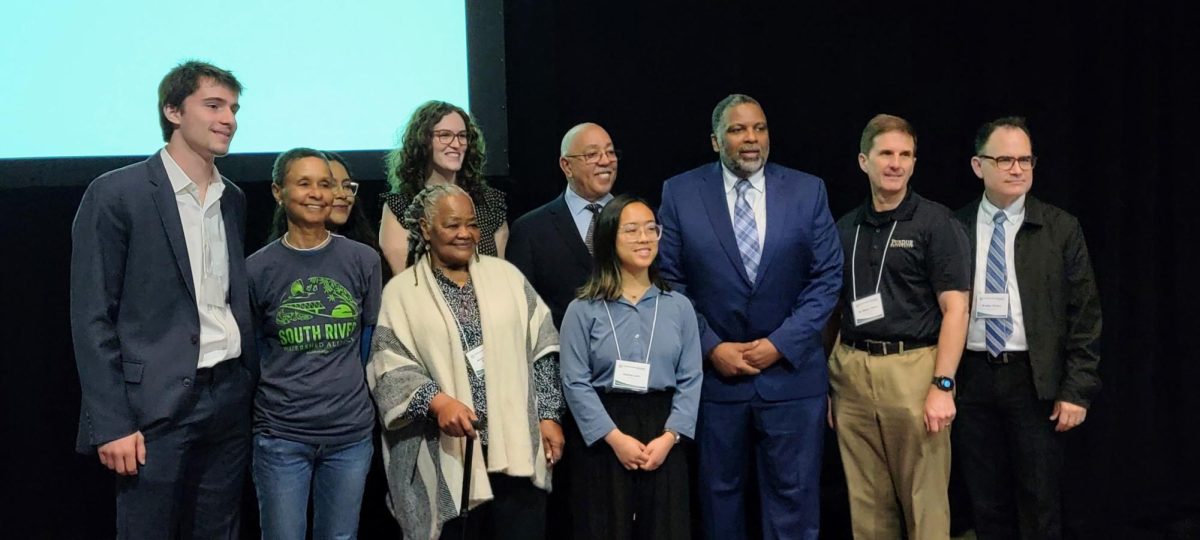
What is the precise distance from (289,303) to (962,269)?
1.96m

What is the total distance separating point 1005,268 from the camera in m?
3.36

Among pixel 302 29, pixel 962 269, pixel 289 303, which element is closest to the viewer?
pixel 289 303

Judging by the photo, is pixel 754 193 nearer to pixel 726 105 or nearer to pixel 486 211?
pixel 726 105

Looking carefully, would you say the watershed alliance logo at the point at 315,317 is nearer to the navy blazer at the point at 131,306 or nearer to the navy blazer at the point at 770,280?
the navy blazer at the point at 131,306

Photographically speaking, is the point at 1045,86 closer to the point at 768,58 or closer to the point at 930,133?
the point at 930,133

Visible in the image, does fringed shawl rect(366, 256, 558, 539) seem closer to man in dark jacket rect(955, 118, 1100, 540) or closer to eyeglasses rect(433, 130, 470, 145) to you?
eyeglasses rect(433, 130, 470, 145)

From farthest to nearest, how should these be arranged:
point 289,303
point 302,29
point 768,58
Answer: point 768,58, point 302,29, point 289,303

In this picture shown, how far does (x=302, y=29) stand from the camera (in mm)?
3564

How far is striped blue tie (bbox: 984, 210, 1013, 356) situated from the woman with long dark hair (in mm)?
1018

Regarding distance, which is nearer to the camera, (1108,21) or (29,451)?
(29,451)

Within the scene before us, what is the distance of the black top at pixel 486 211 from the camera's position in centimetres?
326

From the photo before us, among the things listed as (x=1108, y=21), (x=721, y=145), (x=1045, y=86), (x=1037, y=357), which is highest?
(x=1108, y=21)

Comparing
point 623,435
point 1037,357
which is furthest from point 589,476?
point 1037,357

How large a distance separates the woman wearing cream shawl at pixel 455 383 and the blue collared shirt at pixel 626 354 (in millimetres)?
115
